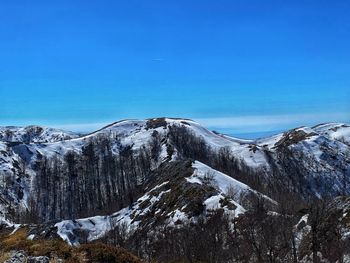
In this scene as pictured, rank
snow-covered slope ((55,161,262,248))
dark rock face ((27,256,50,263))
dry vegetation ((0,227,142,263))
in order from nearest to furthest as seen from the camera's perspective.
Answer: dark rock face ((27,256,50,263))
dry vegetation ((0,227,142,263))
snow-covered slope ((55,161,262,248))

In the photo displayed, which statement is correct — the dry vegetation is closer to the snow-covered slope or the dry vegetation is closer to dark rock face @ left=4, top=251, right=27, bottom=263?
dark rock face @ left=4, top=251, right=27, bottom=263

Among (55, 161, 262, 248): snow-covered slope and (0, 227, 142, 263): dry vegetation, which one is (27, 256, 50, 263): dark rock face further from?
(55, 161, 262, 248): snow-covered slope

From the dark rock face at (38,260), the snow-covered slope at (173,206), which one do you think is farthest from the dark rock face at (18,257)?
the snow-covered slope at (173,206)

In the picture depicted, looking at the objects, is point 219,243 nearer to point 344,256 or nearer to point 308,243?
point 308,243

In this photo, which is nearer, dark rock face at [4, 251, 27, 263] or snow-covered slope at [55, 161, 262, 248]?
Result: dark rock face at [4, 251, 27, 263]

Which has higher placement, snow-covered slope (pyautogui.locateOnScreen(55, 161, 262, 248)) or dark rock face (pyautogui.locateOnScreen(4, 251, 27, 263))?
dark rock face (pyautogui.locateOnScreen(4, 251, 27, 263))

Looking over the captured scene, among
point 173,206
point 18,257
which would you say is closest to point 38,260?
point 18,257

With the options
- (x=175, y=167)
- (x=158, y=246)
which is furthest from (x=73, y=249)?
(x=175, y=167)

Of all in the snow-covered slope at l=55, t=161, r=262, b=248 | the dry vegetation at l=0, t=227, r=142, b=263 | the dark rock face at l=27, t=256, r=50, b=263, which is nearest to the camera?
the dark rock face at l=27, t=256, r=50, b=263

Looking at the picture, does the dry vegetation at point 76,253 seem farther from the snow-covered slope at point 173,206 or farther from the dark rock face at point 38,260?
the snow-covered slope at point 173,206

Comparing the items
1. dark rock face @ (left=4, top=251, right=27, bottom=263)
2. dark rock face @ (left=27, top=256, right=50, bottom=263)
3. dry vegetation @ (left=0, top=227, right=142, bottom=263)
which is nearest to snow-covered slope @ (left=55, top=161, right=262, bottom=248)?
dry vegetation @ (left=0, top=227, right=142, bottom=263)

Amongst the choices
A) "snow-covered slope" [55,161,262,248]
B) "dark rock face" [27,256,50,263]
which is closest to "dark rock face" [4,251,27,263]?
"dark rock face" [27,256,50,263]

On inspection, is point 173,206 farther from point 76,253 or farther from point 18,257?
point 18,257

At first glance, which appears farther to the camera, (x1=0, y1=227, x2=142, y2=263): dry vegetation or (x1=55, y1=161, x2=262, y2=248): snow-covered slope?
(x1=55, y1=161, x2=262, y2=248): snow-covered slope
